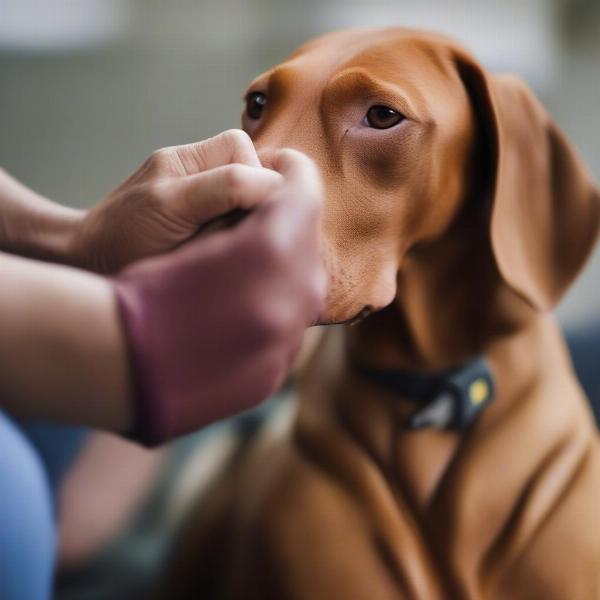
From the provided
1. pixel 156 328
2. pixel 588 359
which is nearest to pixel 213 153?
pixel 156 328

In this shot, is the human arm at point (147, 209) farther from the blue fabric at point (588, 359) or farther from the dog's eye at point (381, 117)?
the blue fabric at point (588, 359)

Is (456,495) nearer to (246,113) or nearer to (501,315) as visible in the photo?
(501,315)

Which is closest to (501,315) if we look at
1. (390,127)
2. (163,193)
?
(390,127)

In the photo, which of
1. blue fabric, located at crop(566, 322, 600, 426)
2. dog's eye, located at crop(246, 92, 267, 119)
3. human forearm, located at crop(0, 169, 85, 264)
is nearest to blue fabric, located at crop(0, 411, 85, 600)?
human forearm, located at crop(0, 169, 85, 264)

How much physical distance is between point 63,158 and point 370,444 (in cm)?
39

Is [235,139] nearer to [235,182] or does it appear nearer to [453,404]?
[235,182]

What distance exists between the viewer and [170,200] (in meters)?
0.35

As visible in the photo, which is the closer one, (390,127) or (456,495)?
(390,127)

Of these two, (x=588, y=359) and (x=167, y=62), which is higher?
(x=167, y=62)

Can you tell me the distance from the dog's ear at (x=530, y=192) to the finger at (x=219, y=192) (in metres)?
0.26

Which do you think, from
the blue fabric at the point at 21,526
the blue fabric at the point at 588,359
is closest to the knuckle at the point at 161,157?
the blue fabric at the point at 21,526

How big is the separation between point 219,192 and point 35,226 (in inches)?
5.9

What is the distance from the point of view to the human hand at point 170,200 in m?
0.34

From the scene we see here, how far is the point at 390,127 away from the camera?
1.60 ft
